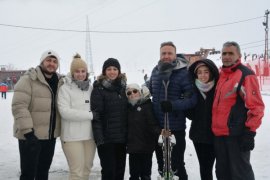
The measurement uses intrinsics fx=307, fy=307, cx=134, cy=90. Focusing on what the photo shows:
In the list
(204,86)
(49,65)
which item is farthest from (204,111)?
(49,65)

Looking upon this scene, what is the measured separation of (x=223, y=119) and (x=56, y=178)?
2947 mm

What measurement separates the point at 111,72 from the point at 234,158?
1.83 meters

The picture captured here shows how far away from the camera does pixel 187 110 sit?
390 cm

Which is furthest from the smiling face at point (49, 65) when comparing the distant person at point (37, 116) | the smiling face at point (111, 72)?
the smiling face at point (111, 72)

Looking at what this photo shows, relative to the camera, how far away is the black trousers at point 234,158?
344cm

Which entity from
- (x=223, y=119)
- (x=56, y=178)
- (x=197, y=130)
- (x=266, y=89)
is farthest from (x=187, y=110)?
(x=266, y=89)

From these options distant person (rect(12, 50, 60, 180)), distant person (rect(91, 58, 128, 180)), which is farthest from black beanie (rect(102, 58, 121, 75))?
distant person (rect(12, 50, 60, 180))

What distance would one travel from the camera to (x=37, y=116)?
3.64 meters

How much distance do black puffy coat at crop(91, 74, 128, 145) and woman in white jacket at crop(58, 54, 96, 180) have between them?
11cm

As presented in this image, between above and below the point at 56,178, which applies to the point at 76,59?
above

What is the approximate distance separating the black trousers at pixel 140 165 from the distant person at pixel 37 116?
1.09 meters

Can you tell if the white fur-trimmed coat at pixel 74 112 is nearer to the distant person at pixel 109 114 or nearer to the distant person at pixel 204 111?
the distant person at pixel 109 114

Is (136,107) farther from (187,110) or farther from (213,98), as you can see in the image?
(213,98)

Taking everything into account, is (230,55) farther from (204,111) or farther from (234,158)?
(234,158)
